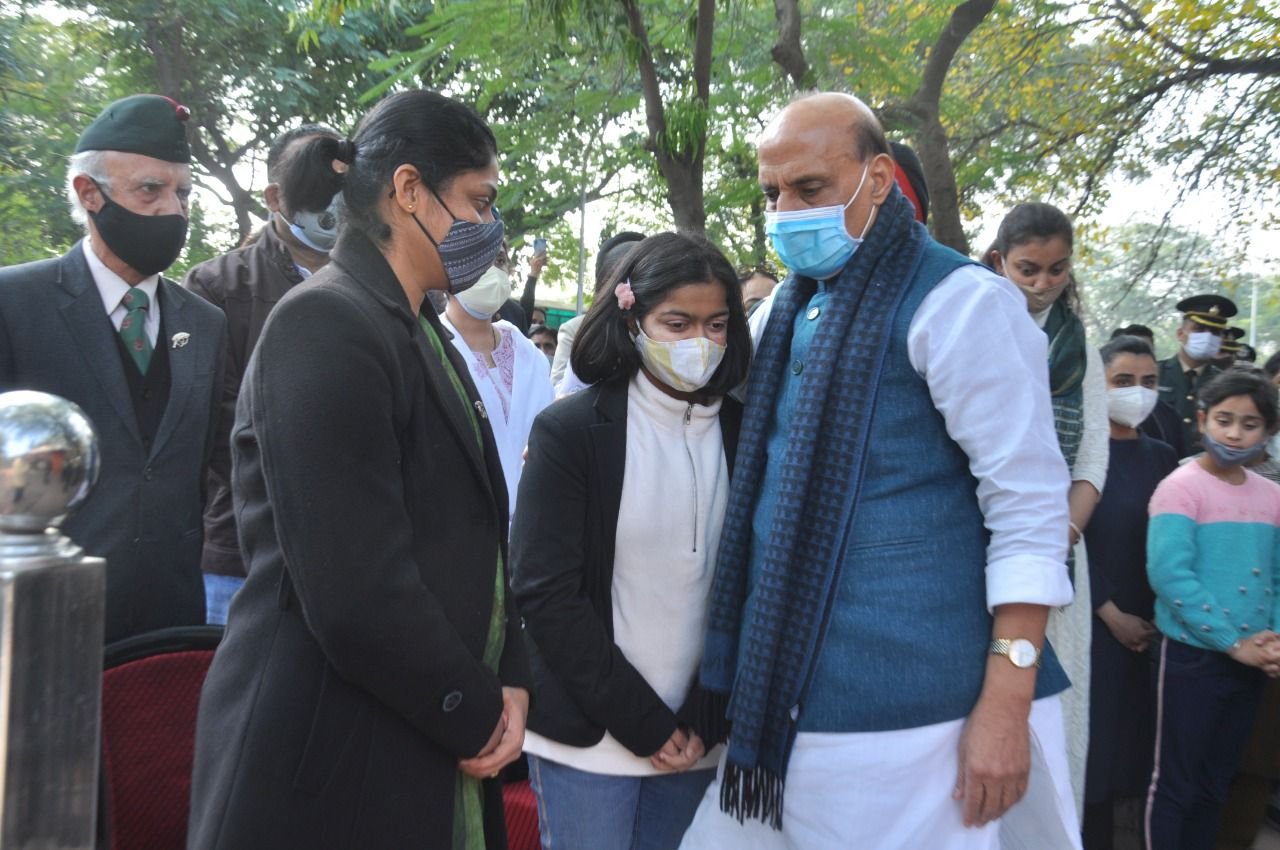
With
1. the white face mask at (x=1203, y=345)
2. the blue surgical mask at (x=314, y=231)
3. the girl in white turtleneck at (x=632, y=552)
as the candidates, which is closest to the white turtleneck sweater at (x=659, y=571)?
the girl in white turtleneck at (x=632, y=552)

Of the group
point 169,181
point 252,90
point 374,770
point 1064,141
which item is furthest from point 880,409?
point 252,90

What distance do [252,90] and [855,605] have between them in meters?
16.2

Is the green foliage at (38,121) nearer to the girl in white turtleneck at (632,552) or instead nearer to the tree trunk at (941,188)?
the tree trunk at (941,188)

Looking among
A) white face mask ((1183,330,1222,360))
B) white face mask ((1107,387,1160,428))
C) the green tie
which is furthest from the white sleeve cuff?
white face mask ((1183,330,1222,360))

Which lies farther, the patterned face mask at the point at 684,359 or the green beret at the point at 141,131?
the green beret at the point at 141,131

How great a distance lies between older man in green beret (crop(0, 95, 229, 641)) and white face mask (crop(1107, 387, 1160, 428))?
3.26 metres

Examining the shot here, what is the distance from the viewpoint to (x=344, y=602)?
171 cm

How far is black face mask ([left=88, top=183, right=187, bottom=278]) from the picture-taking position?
2.96 metres

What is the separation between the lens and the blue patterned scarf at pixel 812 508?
2221 millimetres

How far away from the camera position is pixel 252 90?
1639cm

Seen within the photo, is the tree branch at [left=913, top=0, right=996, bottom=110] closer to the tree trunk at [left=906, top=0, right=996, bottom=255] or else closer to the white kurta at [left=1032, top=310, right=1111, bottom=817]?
the tree trunk at [left=906, top=0, right=996, bottom=255]

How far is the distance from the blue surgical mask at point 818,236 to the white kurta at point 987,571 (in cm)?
24

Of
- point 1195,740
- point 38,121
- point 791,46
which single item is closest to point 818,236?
point 1195,740

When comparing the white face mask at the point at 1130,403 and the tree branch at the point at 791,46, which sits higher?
the tree branch at the point at 791,46
